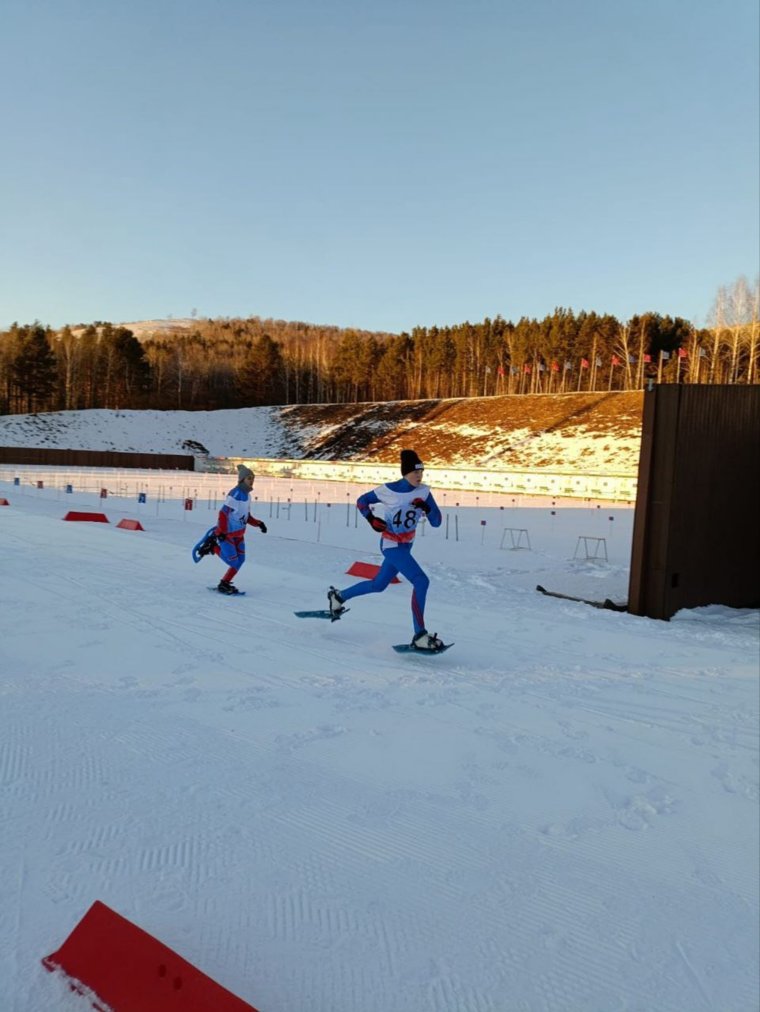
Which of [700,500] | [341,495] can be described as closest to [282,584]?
[700,500]

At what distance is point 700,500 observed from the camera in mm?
10719

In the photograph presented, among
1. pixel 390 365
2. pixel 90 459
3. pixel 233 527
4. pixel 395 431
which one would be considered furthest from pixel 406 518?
pixel 390 365

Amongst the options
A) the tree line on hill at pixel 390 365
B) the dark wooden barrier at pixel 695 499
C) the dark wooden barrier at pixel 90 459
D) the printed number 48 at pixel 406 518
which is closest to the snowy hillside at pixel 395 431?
the dark wooden barrier at pixel 90 459

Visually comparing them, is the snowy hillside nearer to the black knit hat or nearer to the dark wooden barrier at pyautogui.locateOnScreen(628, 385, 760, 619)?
the dark wooden barrier at pyautogui.locateOnScreen(628, 385, 760, 619)

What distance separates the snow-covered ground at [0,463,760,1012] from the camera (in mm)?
2621

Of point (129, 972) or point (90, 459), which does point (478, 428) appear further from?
point (129, 972)

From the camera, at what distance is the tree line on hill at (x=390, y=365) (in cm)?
7081

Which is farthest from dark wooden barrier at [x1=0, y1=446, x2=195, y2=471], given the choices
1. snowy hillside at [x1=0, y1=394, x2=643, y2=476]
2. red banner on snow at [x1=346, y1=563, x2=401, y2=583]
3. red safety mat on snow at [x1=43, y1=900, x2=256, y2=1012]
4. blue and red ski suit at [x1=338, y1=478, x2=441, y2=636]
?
red safety mat on snow at [x1=43, y1=900, x2=256, y2=1012]

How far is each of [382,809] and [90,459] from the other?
55.7 m

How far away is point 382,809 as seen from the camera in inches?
146

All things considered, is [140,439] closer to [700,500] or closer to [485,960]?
[700,500]

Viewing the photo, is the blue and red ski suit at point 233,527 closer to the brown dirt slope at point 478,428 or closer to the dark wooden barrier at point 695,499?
the dark wooden barrier at point 695,499

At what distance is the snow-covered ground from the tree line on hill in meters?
61.2

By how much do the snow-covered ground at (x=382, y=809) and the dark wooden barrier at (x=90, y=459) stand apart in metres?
49.8
